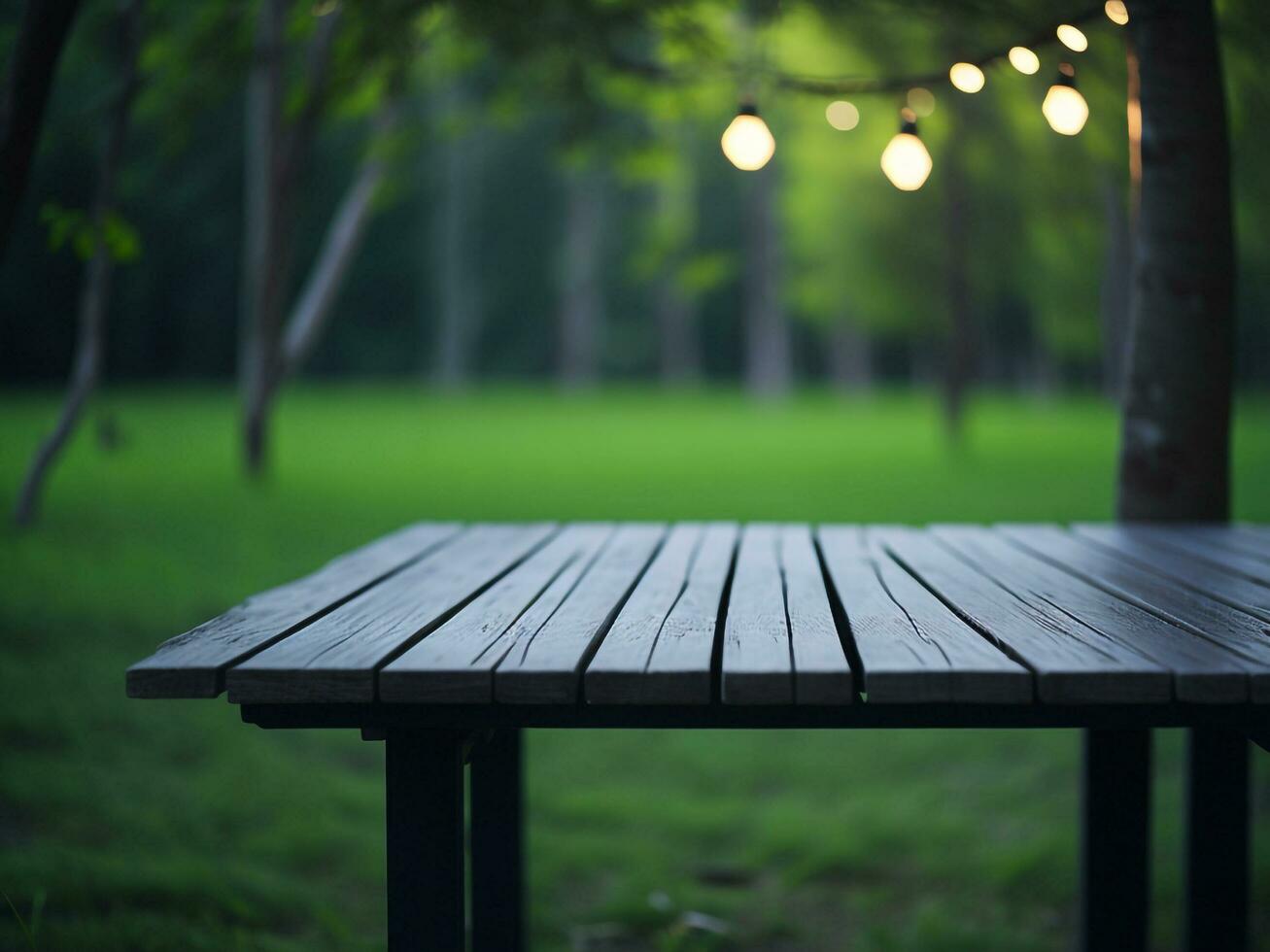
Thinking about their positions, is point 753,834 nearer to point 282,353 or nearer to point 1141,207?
point 1141,207

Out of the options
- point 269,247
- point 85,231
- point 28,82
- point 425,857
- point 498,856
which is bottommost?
point 498,856

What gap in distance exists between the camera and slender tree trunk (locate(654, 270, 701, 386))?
4088cm

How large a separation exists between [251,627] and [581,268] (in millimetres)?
35052

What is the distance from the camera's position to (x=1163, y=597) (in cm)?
251

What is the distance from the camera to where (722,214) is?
49.7 meters

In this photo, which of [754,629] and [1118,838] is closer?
[754,629]

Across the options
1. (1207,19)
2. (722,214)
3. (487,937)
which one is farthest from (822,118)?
(722,214)

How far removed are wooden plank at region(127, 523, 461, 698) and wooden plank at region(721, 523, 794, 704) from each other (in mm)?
838

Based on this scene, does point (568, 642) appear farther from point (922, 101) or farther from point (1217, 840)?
point (922, 101)

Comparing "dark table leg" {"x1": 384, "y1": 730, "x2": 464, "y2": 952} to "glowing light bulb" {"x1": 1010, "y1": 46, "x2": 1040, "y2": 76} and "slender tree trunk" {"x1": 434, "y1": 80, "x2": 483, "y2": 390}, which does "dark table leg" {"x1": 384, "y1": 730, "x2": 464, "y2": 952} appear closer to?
"glowing light bulb" {"x1": 1010, "y1": 46, "x2": 1040, "y2": 76}

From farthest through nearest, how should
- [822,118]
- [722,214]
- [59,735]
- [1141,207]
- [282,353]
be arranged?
[722,214] < [822,118] < [282,353] < [59,735] < [1141,207]

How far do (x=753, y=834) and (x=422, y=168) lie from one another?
3464 cm

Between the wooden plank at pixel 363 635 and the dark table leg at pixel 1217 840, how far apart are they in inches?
73.3

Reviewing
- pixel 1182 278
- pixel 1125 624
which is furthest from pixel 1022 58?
pixel 1125 624
